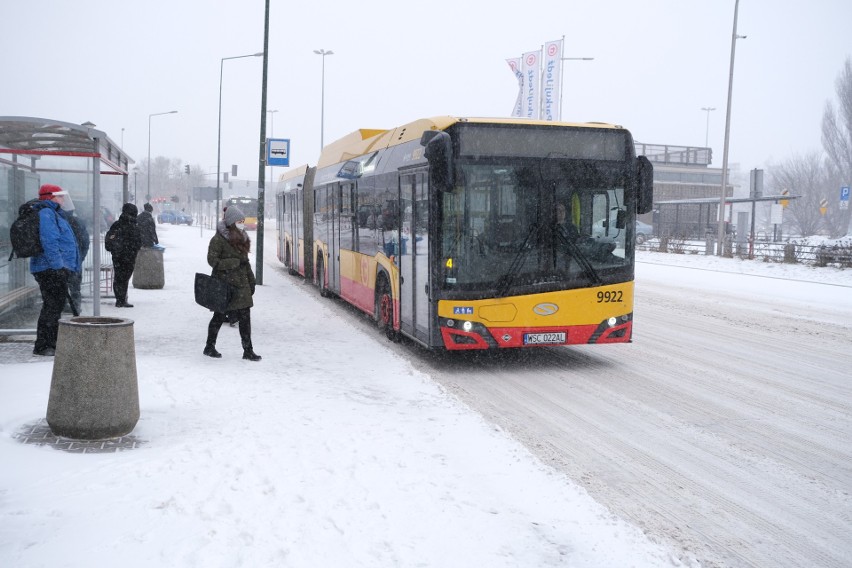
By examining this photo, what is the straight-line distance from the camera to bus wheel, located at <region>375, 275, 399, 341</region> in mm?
11553

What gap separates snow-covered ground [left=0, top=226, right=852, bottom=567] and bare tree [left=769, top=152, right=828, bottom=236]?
55.2 m

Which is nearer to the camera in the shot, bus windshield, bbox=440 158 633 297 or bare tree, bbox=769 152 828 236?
bus windshield, bbox=440 158 633 297

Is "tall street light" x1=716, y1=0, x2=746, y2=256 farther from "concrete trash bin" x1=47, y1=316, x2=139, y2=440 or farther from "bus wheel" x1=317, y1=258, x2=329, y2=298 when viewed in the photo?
"concrete trash bin" x1=47, y1=316, x2=139, y2=440

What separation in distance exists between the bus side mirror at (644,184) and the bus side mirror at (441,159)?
236cm

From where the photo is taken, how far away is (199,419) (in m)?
6.88

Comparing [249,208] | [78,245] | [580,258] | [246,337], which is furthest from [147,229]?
[249,208]

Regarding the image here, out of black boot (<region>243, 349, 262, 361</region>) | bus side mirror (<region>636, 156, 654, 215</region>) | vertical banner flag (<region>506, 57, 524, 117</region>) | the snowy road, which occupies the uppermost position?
vertical banner flag (<region>506, 57, 524, 117</region>)

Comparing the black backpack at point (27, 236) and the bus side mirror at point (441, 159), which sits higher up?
the bus side mirror at point (441, 159)

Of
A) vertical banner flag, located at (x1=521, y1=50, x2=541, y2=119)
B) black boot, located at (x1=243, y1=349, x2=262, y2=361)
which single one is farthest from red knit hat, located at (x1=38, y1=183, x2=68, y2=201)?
vertical banner flag, located at (x1=521, y1=50, x2=541, y2=119)

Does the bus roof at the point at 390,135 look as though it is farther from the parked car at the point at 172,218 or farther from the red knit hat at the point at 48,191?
the parked car at the point at 172,218

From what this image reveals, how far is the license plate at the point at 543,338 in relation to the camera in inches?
373

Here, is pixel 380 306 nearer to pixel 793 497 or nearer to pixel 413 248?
pixel 413 248

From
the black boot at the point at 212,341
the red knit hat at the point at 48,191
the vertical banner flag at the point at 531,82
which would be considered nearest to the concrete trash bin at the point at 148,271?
the black boot at the point at 212,341

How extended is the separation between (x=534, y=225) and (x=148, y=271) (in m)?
11.3
